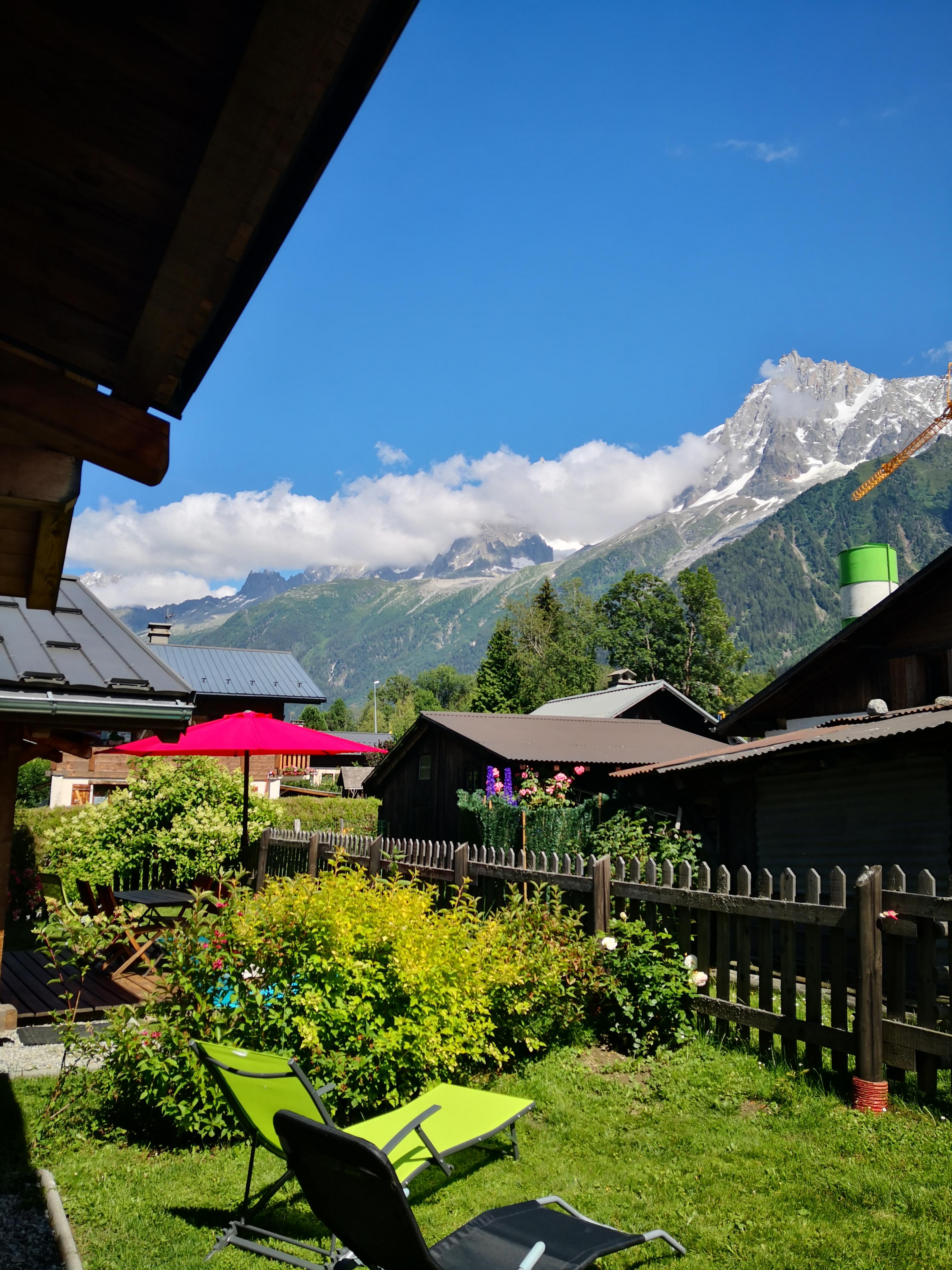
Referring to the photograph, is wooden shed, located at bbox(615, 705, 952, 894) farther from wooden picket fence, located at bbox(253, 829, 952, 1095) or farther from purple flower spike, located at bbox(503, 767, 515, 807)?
purple flower spike, located at bbox(503, 767, 515, 807)

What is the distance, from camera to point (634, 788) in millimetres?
19766

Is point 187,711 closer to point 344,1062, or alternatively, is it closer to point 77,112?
point 344,1062

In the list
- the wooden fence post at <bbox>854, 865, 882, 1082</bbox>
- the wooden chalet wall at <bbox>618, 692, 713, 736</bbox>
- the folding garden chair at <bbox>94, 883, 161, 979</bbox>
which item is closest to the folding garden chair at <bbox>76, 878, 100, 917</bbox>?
the folding garden chair at <bbox>94, 883, 161, 979</bbox>

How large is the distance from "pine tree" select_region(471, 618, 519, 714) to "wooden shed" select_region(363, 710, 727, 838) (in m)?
35.5

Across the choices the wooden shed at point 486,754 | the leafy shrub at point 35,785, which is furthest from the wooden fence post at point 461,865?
the leafy shrub at point 35,785

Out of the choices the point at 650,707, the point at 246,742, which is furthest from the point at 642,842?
the point at 650,707

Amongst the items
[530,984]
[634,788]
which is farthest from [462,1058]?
[634,788]

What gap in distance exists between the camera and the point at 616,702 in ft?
94.7

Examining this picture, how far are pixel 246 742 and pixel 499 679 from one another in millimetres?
51004

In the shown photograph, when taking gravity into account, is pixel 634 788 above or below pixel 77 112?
below

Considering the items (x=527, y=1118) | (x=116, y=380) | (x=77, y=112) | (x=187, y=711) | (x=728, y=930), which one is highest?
(x=77, y=112)

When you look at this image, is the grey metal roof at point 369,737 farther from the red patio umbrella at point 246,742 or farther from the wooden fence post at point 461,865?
the wooden fence post at point 461,865

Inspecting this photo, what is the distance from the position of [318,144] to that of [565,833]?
1582 cm

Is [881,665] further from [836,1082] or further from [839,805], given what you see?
[836,1082]
